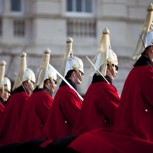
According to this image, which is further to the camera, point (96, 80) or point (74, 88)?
point (74, 88)

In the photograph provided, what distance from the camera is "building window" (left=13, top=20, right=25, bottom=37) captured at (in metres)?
22.4

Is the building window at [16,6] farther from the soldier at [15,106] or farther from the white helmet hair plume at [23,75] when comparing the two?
the soldier at [15,106]

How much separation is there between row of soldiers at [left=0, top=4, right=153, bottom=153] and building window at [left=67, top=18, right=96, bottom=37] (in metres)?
7.13

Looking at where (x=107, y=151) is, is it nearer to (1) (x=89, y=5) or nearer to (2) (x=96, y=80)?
(2) (x=96, y=80)

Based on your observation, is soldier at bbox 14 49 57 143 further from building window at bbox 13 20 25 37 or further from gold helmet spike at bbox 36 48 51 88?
building window at bbox 13 20 25 37

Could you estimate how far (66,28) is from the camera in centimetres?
2238

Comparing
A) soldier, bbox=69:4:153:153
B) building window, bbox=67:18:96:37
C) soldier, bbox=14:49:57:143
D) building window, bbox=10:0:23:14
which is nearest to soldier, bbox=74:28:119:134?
soldier, bbox=69:4:153:153

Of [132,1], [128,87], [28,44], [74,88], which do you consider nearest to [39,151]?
[74,88]

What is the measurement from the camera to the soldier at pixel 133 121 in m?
10.1

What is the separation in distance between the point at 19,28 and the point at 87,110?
11152 mm

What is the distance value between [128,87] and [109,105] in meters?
0.98

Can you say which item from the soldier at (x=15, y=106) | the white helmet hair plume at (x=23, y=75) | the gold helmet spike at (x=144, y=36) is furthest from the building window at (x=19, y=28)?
the gold helmet spike at (x=144, y=36)

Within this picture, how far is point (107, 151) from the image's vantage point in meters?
10.1

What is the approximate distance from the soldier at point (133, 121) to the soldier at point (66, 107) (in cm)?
218
